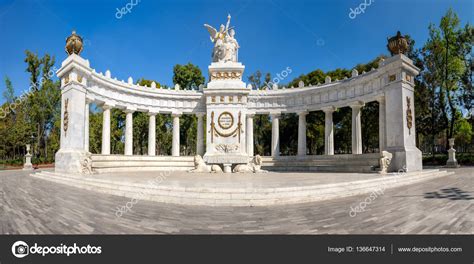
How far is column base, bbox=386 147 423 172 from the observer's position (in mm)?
20062

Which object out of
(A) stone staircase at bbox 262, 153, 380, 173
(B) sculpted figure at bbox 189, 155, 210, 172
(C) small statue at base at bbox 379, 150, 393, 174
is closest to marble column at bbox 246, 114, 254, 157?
(A) stone staircase at bbox 262, 153, 380, 173

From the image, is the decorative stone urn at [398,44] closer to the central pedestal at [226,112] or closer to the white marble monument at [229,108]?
the white marble monument at [229,108]

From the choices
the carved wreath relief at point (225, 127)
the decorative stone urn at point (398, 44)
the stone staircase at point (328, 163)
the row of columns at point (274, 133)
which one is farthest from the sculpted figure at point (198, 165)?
the decorative stone urn at point (398, 44)

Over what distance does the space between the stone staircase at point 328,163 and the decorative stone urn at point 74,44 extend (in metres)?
22.0

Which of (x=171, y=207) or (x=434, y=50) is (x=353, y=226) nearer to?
(x=171, y=207)

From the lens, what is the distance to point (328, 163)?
89.9 ft

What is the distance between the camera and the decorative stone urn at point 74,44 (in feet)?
71.6

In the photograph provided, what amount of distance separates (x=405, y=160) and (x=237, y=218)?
18.3 m

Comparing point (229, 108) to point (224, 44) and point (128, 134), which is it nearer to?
point (224, 44)

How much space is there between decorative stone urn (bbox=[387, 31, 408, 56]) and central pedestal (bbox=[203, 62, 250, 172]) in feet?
44.7

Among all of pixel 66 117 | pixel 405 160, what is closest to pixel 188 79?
pixel 66 117

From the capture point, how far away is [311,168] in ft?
89.8
